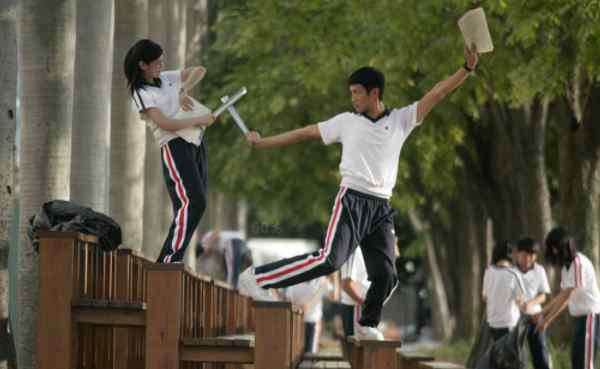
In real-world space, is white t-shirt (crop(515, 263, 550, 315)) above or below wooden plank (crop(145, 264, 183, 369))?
above

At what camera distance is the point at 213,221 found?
40688mm

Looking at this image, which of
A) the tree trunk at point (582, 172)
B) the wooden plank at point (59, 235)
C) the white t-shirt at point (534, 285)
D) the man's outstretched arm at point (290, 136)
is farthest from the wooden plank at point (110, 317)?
the tree trunk at point (582, 172)

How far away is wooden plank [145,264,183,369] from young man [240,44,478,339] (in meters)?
0.72

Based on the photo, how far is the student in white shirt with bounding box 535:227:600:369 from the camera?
15102 millimetres

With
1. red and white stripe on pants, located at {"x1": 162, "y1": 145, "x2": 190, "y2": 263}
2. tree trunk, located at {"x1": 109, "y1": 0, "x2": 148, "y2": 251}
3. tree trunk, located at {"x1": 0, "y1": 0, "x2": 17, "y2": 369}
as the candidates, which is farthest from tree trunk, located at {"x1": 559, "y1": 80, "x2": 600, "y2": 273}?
tree trunk, located at {"x1": 0, "y1": 0, "x2": 17, "y2": 369}

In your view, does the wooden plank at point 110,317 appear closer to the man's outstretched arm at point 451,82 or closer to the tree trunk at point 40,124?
the tree trunk at point 40,124

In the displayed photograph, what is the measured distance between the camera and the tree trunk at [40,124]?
486 inches

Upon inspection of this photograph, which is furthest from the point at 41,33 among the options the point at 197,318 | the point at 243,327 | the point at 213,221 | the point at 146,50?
the point at 213,221

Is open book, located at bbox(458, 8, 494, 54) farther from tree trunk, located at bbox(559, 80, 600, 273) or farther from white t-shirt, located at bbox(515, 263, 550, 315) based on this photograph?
tree trunk, located at bbox(559, 80, 600, 273)

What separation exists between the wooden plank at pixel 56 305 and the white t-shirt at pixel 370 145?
7.00 ft

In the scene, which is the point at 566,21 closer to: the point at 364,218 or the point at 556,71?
the point at 556,71

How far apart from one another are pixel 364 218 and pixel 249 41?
16396 millimetres

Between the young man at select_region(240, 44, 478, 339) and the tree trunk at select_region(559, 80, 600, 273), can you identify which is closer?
the young man at select_region(240, 44, 478, 339)

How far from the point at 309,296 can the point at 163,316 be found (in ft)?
39.5
